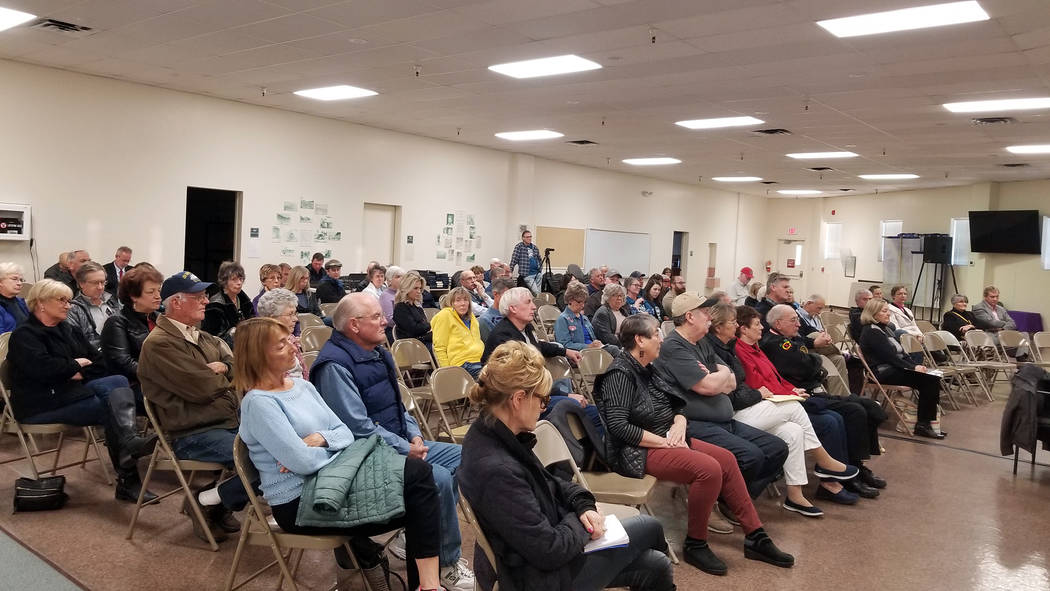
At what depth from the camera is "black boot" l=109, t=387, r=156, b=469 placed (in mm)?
3943

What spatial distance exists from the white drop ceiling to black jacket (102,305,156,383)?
2.86m

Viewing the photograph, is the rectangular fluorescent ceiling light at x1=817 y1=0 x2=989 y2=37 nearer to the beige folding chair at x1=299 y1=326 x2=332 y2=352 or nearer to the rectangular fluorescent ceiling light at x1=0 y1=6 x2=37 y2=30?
the beige folding chair at x1=299 y1=326 x2=332 y2=352

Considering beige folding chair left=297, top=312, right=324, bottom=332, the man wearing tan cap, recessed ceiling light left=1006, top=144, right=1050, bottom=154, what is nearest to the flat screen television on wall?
recessed ceiling light left=1006, top=144, right=1050, bottom=154

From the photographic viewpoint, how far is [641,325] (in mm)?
3865

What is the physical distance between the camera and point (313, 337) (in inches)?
244

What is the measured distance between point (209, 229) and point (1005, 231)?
1578 cm

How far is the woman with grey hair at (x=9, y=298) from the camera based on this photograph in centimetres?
538

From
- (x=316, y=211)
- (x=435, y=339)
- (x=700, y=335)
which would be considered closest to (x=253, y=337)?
(x=700, y=335)

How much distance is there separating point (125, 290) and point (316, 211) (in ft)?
24.4

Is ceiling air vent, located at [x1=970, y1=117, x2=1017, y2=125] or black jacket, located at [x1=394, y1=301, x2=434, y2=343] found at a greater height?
ceiling air vent, located at [x1=970, y1=117, x2=1017, y2=125]

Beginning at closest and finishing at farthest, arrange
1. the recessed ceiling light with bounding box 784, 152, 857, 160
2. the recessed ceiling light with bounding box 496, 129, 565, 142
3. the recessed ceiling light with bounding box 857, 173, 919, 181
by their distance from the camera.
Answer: the recessed ceiling light with bounding box 496, 129, 565, 142 < the recessed ceiling light with bounding box 784, 152, 857, 160 < the recessed ceiling light with bounding box 857, 173, 919, 181

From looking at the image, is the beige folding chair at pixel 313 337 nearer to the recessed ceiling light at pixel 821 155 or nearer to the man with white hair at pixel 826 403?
the man with white hair at pixel 826 403

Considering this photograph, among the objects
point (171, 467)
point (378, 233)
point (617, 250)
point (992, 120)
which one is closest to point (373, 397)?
point (171, 467)

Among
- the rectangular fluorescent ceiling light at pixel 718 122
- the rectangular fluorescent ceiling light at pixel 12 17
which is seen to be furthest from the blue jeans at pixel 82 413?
the rectangular fluorescent ceiling light at pixel 718 122
